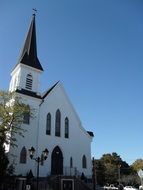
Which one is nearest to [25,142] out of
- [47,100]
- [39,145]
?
[39,145]

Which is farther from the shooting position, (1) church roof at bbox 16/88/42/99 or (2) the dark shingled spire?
(2) the dark shingled spire

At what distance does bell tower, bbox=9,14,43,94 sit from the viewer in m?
35.6

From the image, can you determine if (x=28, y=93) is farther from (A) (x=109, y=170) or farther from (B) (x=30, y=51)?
(A) (x=109, y=170)

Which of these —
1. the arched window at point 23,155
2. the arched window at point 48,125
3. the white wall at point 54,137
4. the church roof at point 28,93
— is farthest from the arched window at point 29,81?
the arched window at point 23,155

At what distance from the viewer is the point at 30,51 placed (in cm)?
3941

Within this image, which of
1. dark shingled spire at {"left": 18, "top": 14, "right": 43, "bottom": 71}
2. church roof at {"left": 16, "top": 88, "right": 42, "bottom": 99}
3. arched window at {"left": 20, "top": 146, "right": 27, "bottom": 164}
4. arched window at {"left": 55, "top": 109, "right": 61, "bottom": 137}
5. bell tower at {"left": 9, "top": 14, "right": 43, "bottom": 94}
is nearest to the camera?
arched window at {"left": 20, "top": 146, "right": 27, "bottom": 164}

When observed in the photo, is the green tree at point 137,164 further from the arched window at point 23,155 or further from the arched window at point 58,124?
the arched window at point 23,155

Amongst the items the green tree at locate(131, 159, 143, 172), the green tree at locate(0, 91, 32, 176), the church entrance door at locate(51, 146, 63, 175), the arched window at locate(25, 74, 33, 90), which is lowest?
the church entrance door at locate(51, 146, 63, 175)

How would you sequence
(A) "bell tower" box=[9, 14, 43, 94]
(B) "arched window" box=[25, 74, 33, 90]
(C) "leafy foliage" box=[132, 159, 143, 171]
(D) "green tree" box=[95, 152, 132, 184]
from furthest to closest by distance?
1. (C) "leafy foliage" box=[132, 159, 143, 171]
2. (D) "green tree" box=[95, 152, 132, 184]
3. (B) "arched window" box=[25, 74, 33, 90]
4. (A) "bell tower" box=[9, 14, 43, 94]

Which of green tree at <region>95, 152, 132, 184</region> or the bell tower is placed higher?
the bell tower

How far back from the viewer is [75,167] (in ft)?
113

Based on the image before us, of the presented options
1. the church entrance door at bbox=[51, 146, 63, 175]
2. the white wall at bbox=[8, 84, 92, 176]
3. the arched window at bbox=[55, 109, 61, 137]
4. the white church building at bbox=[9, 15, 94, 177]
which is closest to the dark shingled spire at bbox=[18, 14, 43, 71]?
the white church building at bbox=[9, 15, 94, 177]

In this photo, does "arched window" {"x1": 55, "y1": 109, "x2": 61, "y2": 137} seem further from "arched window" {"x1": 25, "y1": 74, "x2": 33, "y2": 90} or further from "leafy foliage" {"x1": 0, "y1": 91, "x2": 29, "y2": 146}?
"leafy foliage" {"x1": 0, "y1": 91, "x2": 29, "y2": 146}

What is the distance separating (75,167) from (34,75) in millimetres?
14097
